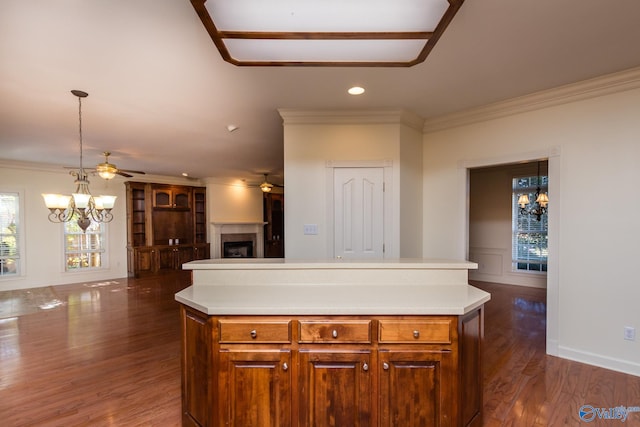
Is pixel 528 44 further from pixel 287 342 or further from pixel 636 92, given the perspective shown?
pixel 287 342

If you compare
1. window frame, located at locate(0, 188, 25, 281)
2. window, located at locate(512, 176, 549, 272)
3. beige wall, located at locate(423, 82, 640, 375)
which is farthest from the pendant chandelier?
window frame, located at locate(0, 188, 25, 281)

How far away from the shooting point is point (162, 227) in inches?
323

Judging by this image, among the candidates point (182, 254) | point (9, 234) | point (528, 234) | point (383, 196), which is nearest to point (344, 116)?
point (383, 196)

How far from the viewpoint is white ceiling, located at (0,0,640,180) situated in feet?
6.16

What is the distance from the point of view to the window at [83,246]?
22.9 feet

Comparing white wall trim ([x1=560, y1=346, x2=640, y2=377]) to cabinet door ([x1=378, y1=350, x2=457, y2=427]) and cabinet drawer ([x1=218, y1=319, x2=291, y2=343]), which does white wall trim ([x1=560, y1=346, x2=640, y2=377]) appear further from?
cabinet drawer ([x1=218, y1=319, x2=291, y2=343])

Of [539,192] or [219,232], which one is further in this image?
[219,232]

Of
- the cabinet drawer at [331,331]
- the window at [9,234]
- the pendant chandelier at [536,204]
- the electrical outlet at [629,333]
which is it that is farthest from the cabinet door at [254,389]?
the window at [9,234]

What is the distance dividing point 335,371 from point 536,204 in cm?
637

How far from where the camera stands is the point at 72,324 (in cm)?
417

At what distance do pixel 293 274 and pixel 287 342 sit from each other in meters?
0.62

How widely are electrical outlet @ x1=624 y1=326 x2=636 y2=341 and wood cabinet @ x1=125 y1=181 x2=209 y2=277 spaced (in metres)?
8.59

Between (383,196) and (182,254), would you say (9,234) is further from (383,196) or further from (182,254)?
(383,196)

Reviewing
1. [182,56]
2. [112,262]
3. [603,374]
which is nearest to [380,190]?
[182,56]
